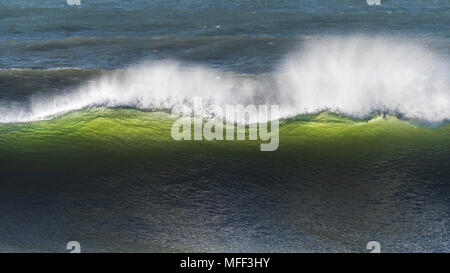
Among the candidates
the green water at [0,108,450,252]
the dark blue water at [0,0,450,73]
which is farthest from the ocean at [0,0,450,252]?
the dark blue water at [0,0,450,73]

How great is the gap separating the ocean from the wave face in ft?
0.19

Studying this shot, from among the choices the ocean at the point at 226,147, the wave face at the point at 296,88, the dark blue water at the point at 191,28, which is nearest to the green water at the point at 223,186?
the ocean at the point at 226,147

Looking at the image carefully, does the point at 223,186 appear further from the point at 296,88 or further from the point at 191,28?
the point at 191,28

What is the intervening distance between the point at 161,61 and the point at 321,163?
8820mm

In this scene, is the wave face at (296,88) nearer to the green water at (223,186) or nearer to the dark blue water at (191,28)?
the green water at (223,186)

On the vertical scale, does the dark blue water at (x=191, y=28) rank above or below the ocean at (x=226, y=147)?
above

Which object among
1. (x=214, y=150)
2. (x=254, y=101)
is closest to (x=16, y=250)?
(x=214, y=150)

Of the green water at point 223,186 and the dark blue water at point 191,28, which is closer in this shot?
the green water at point 223,186

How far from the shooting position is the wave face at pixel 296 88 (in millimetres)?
12195

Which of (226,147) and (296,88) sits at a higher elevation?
(296,88)

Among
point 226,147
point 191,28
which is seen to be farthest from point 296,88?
point 191,28

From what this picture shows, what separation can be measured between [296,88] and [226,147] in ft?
12.9

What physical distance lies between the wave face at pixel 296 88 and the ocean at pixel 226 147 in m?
0.06

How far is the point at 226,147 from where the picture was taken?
10312 millimetres
